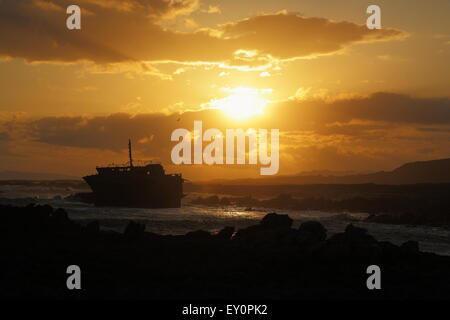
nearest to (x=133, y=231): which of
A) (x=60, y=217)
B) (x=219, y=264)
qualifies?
(x=60, y=217)

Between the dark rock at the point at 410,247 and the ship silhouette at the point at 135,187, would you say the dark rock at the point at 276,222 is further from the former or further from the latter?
the ship silhouette at the point at 135,187

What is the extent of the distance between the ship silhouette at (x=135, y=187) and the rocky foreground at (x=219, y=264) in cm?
5011

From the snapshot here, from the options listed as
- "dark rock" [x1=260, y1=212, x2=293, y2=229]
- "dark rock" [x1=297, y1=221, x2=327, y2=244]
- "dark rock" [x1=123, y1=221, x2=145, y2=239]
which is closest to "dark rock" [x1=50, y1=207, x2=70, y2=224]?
"dark rock" [x1=123, y1=221, x2=145, y2=239]

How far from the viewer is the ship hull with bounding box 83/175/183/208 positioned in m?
81.6

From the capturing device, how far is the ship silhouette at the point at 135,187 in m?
81.6

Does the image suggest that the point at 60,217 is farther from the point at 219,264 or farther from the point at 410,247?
the point at 410,247

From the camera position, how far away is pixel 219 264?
2352cm

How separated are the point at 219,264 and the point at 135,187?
59.6 metres

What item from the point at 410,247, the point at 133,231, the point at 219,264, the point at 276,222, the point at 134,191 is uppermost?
the point at 134,191

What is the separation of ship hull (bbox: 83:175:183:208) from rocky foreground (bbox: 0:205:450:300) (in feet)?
164
